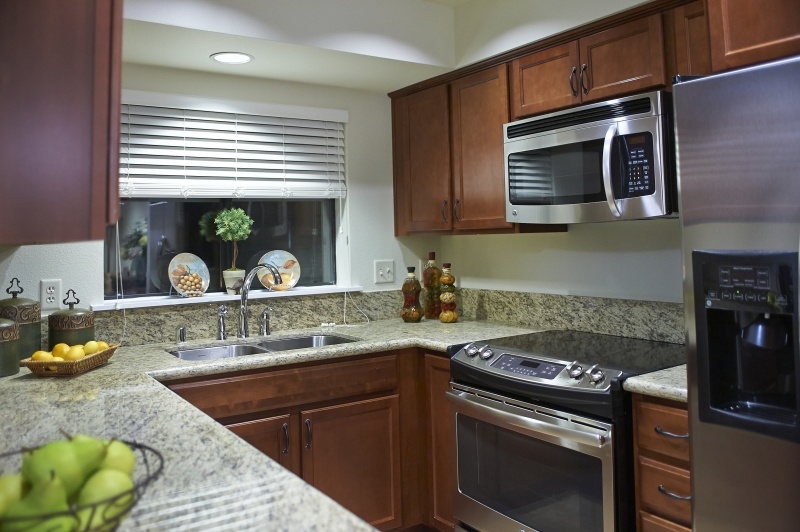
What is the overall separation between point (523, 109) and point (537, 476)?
4.78 ft

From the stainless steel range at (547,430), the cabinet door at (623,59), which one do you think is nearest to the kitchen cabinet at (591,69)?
the cabinet door at (623,59)

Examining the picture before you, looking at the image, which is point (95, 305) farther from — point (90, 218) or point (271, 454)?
point (90, 218)

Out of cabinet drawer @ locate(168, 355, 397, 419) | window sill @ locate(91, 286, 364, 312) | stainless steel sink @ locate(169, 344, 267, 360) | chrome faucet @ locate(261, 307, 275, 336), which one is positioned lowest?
cabinet drawer @ locate(168, 355, 397, 419)

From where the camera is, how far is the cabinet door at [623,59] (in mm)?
2217

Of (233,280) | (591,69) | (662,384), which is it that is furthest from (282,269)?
(662,384)

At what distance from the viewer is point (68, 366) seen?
2066 millimetres

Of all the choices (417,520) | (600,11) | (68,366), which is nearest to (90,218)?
(68,366)

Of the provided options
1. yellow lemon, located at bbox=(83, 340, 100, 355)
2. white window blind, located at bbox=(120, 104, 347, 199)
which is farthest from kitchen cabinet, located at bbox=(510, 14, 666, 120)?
yellow lemon, located at bbox=(83, 340, 100, 355)

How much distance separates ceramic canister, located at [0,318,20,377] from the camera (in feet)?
6.98

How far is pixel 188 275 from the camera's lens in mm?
3014

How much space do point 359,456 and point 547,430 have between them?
2.90 ft

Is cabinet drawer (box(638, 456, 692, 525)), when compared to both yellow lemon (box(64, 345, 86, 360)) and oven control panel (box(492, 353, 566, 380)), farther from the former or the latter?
yellow lemon (box(64, 345, 86, 360))

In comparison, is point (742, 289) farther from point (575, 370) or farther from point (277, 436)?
point (277, 436)

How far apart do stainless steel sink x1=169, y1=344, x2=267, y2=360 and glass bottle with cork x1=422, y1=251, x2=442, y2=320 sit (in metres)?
0.92
